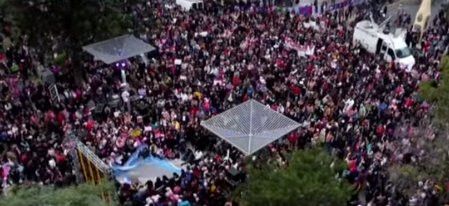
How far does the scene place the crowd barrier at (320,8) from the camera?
3081 cm

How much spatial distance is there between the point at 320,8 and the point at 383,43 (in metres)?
6.12

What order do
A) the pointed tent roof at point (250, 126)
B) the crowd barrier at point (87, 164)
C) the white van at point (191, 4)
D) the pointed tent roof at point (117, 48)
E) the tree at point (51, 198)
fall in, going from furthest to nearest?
1. the white van at point (191, 4)
2. the pointed tent roof at point (117, 48)
3. the pointed tent roof at point (250, 126)
4. the crowd barrier at point (87, 164)
5. the tree at point (51, 198)

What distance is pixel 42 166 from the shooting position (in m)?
16.9

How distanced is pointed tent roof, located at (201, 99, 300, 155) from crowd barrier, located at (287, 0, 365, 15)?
13.7 meters

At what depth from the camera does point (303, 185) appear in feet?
42.9

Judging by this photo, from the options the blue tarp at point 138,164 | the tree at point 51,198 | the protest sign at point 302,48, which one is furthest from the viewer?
the protest sign at point 302,48

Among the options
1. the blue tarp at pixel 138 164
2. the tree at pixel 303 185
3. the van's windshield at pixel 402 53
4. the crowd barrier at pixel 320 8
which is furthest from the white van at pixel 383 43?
the tree at pixel 303 185

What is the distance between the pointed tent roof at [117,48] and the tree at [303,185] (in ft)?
29.1

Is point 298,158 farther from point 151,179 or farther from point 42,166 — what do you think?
point 42,166

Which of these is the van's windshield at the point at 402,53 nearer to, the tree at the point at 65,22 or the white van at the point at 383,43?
the white van at the point at 383,43

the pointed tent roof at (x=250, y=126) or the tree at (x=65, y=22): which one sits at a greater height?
the tree at (x=65, y=22)

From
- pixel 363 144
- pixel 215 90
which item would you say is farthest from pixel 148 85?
pixel 363 144

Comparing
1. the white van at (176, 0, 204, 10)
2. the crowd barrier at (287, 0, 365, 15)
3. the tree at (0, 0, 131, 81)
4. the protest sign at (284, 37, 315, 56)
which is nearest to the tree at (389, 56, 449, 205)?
the protest sign at (284, 37, 315, 56)

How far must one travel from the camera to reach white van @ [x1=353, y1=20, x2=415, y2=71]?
25.2m
